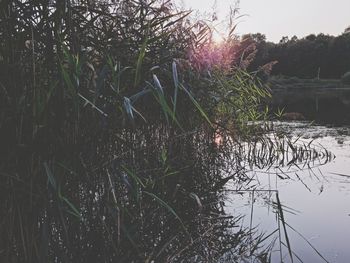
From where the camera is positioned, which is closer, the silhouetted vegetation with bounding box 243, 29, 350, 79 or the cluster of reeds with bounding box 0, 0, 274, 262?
the cluster of reeds with bounding box 0, 0, 274, 262

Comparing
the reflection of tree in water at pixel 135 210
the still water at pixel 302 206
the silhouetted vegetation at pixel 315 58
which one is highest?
the silhouetted vegetation at pixel 315 58

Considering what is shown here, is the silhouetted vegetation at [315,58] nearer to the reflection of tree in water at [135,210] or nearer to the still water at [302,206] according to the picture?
the still water at [302,206]

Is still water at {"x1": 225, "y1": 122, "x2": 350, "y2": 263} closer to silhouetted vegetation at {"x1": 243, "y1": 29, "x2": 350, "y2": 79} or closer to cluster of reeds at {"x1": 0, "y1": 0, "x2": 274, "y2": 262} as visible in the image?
cluster of reeds at {"x1": 0, "y1": 0, "x2": 274, "y2": 262}

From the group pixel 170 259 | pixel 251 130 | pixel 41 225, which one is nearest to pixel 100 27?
pixel 41 225

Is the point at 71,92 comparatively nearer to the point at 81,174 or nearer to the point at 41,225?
the point at 81,174

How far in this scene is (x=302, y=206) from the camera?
4.39m

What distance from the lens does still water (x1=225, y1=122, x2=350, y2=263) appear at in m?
3.24

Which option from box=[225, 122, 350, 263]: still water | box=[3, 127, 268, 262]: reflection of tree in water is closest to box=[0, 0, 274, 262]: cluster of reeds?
box=[3, 127, 268, 262]: reflection of tree in water

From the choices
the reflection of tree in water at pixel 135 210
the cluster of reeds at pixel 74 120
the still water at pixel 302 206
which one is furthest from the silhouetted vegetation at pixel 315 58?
the cluster of reeds at pixel 74 120

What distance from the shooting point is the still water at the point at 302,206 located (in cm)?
324

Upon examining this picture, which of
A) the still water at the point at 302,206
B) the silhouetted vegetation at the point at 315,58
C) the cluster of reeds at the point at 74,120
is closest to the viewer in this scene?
the cluster of reeds at the point at 74,120

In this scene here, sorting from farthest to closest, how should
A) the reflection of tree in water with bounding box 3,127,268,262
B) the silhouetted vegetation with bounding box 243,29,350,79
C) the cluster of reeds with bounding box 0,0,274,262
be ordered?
the silhouetted vegetation with bounding box 243,29,350,79
the reflection of tree in water with bounding box 3,127,268,262
the cluster of reeds with bounding box 0,0,274,262

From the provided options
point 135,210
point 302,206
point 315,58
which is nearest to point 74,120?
point 135,210

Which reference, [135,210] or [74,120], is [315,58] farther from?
[74,120]
